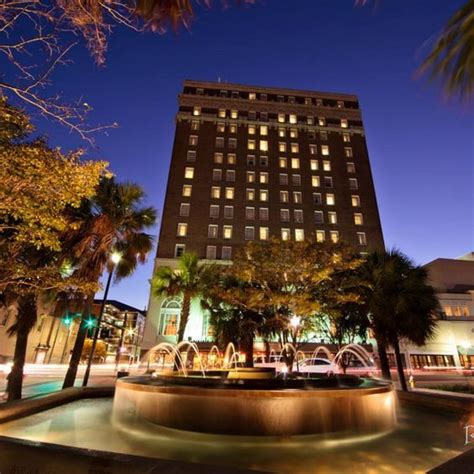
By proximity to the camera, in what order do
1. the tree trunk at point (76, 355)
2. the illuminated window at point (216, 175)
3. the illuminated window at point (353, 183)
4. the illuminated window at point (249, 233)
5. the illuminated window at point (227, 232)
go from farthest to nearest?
the illuminated window at point (353, 183)
the illuminated window at point (216, 175)
the illuminated window at point (249, 233)
the illuminated window at point (227, 232)
the tree trunk at point (76, 355)

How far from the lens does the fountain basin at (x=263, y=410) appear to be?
639 cm

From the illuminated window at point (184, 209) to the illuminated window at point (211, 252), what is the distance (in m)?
5.52

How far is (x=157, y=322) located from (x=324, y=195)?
2890cm

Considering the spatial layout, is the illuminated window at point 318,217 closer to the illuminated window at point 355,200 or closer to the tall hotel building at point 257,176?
the tall hotel building at point 257,176

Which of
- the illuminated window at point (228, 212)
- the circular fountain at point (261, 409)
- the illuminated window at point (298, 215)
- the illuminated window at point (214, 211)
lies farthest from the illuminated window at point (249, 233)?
the circular fountain at point (261, 409)

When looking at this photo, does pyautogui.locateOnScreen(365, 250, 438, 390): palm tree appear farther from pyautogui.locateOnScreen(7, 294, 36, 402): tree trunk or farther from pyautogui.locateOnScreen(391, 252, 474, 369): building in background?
pyautogui.locateOnScreen(391, 252, 474, 369): building in background

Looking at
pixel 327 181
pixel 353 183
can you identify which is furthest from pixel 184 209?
pixel 353 183

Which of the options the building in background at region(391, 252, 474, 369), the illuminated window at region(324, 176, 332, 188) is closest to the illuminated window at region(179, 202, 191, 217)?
the illuminated window at region(324, 176, 332, 188)

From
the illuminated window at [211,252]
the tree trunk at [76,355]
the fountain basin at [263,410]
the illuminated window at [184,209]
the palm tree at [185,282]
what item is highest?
the illuminated window at [184,209]

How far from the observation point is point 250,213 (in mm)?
42594

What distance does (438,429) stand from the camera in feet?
23.7

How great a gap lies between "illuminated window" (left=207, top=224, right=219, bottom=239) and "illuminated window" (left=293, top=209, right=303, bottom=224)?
11.1 metres

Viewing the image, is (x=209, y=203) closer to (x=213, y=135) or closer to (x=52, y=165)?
(x=213, y=135)

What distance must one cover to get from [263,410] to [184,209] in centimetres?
3708
